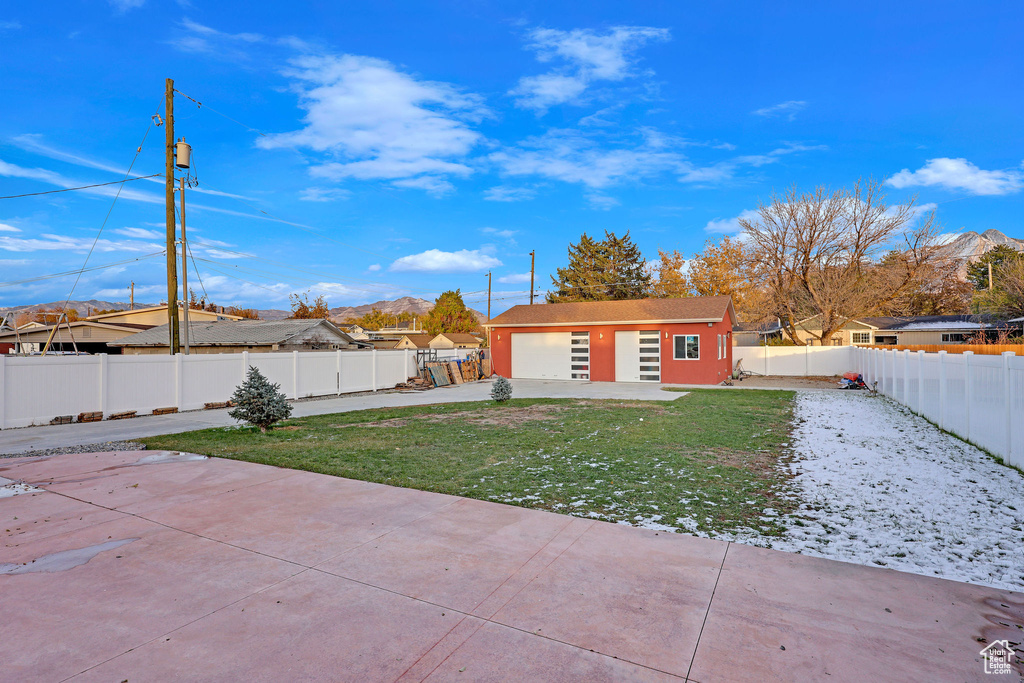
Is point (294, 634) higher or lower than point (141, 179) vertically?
lower

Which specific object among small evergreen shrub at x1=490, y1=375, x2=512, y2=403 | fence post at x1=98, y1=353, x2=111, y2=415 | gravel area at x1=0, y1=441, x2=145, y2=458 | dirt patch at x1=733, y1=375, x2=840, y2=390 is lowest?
dirt patch at x1=733, y1=375, x2=840, y2=390

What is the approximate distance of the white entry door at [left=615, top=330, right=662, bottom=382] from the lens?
830 inches

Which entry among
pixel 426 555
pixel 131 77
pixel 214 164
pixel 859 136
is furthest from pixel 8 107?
pixel 859 136

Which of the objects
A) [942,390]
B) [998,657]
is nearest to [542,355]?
[942,390]

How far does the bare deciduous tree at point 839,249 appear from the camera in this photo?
26062 millimetres

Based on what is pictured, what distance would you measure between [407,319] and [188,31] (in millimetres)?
74882

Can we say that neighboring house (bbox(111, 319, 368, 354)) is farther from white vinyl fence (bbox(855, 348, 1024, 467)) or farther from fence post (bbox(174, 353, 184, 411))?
white vinyl fence (bbox(855, 348, 1024, 467))

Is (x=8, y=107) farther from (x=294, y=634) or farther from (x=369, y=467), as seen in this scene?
(x=294, y=634)

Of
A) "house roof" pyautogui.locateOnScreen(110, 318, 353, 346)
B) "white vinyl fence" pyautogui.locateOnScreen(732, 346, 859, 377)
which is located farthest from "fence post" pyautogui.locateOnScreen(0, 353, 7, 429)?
"white vinyl fence" pyautogui.locateOnScreen(732, 346, 859, 377)

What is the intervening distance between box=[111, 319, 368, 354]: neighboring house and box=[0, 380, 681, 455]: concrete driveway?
5.77 metres

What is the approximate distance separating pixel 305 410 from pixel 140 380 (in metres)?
3.76

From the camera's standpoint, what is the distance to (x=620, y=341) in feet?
70.8

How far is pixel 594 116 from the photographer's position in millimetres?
20266

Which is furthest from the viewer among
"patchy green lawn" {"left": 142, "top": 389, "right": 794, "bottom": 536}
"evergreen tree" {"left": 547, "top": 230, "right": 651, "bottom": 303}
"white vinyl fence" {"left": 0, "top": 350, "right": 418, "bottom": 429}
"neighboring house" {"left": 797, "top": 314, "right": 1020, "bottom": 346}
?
"evergreen tree" {"left": 547, "top": 230, "right": 651, "bottom": 303}
